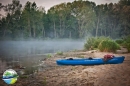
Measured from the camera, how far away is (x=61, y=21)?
38375 millimetres

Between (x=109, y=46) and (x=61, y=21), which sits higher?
(x=61, y=21)

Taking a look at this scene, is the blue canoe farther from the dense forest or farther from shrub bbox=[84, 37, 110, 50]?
the dense forest

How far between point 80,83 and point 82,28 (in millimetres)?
30686

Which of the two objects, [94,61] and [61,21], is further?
[61,21]

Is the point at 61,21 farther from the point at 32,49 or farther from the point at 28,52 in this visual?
the point at 28,52

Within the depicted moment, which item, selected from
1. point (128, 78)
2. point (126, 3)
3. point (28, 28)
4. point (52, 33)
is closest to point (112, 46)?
point (128, 78)

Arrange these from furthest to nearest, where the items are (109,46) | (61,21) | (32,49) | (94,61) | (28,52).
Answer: (61,21)
(32,49)
(28,52)
(109,46)
(94,61)

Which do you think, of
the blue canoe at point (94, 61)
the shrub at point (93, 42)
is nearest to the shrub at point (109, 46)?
the shrub at point (93, 42)

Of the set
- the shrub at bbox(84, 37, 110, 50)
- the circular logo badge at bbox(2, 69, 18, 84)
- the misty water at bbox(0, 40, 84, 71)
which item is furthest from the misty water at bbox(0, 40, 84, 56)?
the circular logo badge at bbox(2, 69, 18, 84)

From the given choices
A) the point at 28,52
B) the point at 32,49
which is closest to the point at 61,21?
the point at 32,49

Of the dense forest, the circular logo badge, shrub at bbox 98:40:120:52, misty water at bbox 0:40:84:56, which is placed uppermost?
the dense forest

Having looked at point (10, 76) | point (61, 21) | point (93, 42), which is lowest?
point (10, 76)

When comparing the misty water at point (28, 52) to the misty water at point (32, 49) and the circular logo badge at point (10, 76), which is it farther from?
the circular logo badge at point (10, 76)

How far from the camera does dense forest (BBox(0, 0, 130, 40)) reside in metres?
32.6
